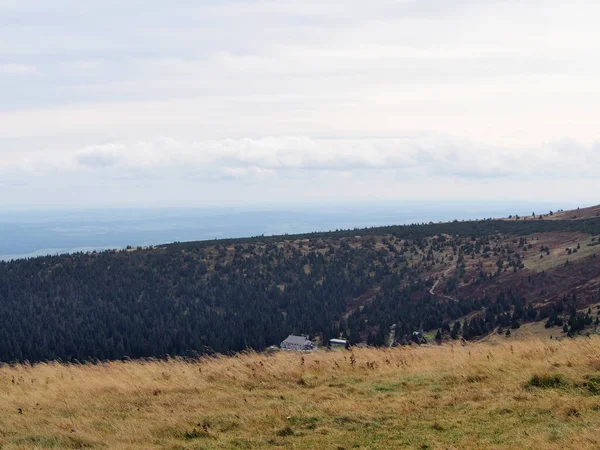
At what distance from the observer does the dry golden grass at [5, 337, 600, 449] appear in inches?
392

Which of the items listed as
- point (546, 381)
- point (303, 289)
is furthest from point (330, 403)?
point (303, 289)

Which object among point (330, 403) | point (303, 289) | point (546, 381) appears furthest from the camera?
point (303, 289)

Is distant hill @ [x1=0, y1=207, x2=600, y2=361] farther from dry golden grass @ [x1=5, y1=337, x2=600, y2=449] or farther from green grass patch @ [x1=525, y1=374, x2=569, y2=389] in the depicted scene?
green grass patch @ [x1=525, y1=374, x2=569, y2=389]

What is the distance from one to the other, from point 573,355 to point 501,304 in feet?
109

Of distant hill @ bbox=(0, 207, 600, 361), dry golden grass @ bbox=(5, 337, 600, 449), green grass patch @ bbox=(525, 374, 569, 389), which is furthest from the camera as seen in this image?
distant hill @ bbox=(0, 207, 600, 361)

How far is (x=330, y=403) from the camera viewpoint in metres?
11.9

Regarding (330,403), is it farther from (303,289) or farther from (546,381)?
(303,289)

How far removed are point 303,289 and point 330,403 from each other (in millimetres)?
54874

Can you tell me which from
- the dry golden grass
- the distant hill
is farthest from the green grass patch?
the distant hill

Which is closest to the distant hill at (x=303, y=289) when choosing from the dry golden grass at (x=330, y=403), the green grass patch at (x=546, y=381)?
the dry golden grass at (x=330, y=403)

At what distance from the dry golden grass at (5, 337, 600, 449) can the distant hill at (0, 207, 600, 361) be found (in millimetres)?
21230

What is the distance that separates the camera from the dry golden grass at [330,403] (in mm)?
9969

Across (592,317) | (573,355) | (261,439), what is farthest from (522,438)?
(592,317)

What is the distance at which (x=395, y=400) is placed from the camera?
39.2 ft
